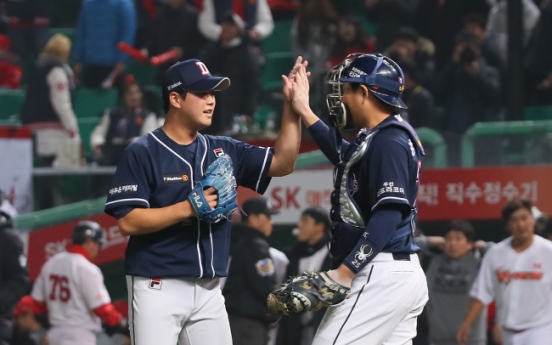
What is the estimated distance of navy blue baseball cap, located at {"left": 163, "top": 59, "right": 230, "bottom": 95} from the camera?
4.55 meters

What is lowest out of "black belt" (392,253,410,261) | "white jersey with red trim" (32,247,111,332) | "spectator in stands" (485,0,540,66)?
"white jersey with red trim" (32,247,111,332)

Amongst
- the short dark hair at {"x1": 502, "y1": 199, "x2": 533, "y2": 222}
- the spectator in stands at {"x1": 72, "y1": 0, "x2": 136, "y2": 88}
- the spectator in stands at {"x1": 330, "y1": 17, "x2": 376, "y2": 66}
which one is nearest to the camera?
the short dark hair at {"x1": 502, "y1": 199, "x2": 533, "y2": 222}

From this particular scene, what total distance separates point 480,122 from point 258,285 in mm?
2935

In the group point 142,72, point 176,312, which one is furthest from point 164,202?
point 142,72

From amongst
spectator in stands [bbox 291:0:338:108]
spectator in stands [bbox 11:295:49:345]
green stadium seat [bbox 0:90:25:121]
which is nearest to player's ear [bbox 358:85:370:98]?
spectator in stands [bbox 11:295:49:345]

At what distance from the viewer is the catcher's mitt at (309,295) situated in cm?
421

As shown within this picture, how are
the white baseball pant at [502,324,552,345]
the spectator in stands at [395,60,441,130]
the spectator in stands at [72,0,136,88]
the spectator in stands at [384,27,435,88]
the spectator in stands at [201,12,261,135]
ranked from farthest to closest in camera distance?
the spectator in stands at [72,0,136,88] → the spectator in stands at [201,12,261,135] → the spectator in stands at [384,27,435,88] → the spectator in stands at [395,60,441,130] → the white baseball pant at [502,324,552,345]

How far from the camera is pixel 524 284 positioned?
7371mm

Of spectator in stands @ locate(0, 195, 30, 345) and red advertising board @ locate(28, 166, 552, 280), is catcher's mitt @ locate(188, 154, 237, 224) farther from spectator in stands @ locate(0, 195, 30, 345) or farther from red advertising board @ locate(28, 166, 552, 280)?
red advertising board @ locate(28, 166, 552, 280)

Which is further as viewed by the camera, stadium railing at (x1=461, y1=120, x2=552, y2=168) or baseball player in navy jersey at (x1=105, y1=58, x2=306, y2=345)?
stadium railing at (x1=461, y1=120, x2=552, y2=168)

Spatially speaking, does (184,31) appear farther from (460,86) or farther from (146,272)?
(146,272)

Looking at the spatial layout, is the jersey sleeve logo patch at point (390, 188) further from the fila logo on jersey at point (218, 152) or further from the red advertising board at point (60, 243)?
the red advertising board at point (60, 243)

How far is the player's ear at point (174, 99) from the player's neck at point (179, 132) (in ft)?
0.25

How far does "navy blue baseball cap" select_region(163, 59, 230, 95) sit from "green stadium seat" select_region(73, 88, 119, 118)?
274 inches
